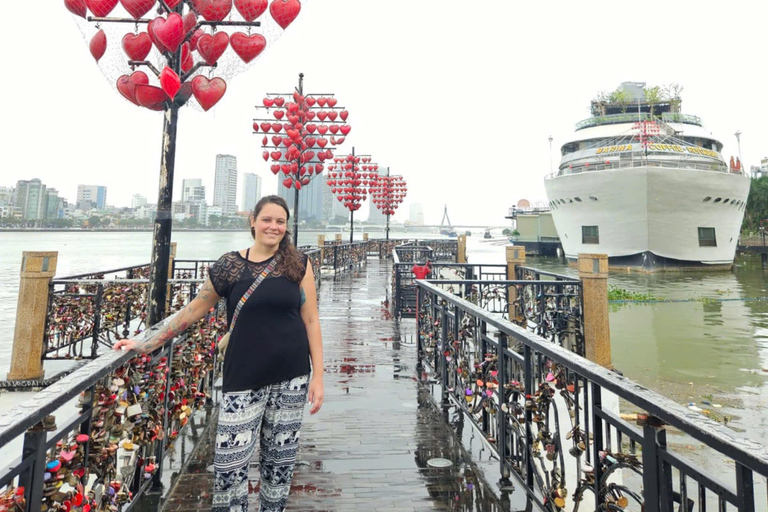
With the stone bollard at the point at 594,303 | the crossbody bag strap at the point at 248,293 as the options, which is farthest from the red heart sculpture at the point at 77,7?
the stone bollard at the point at 594,303

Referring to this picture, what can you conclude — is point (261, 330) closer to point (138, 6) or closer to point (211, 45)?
point (211, 45)

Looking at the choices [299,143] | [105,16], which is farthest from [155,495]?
[299,143]

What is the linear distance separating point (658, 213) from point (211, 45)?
31954mm

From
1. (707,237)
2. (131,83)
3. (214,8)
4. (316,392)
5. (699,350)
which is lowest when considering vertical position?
(699,350)

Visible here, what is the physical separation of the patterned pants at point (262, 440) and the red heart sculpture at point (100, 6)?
3843 millimetres

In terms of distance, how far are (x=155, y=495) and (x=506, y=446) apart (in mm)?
2415

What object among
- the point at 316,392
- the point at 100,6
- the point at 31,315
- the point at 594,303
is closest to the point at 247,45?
the point at 100,6

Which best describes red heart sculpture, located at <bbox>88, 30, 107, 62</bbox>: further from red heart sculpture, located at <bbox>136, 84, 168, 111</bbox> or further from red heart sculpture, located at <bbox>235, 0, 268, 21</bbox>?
red heart sculpture, located at <bbox>235, 0, 268, 21</bbox>

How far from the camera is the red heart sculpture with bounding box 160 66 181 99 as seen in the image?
3.56 meters

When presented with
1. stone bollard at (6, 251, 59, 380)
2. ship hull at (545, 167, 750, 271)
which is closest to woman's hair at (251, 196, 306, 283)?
stone bollard at (6, 251, 59, 380)

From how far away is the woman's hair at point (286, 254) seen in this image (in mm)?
2168

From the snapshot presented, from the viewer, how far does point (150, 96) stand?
379 cm

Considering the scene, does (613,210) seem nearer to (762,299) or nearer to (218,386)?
(762,299)

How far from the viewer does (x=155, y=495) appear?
9.06 ft
